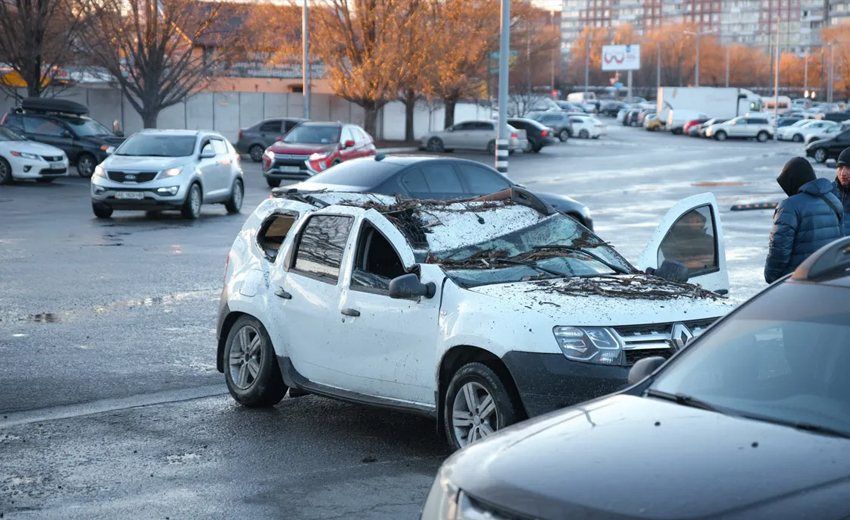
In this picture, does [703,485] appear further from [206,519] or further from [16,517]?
[16,517]

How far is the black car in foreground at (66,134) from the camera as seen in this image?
32.8m

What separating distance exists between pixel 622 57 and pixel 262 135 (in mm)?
98576

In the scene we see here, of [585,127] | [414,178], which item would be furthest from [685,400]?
[585,127]

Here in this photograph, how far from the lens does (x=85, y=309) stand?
12039 millimetres

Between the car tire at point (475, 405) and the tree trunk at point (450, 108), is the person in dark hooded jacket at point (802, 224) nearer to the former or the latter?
the car tire at point (475, 405)

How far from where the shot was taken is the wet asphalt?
6.12 m

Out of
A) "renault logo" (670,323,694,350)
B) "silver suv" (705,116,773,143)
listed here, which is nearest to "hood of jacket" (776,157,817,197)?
"renault logo" (670,323,694,350)

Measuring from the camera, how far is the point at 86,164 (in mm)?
33125

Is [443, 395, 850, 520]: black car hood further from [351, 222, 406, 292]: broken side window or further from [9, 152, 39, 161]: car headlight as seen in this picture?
[9, 152, 39, 161]: car headlight

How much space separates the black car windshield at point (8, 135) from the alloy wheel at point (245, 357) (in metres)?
23.3

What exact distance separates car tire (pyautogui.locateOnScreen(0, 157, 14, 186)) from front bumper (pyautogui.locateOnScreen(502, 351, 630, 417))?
25.4m

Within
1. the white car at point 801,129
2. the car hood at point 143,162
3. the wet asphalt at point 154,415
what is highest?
the white car at point 801,129

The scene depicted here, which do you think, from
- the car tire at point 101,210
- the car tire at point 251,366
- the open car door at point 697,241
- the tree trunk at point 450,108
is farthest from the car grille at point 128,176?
the tree trunk at point 450,108

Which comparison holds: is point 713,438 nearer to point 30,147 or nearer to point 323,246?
point 323,246
